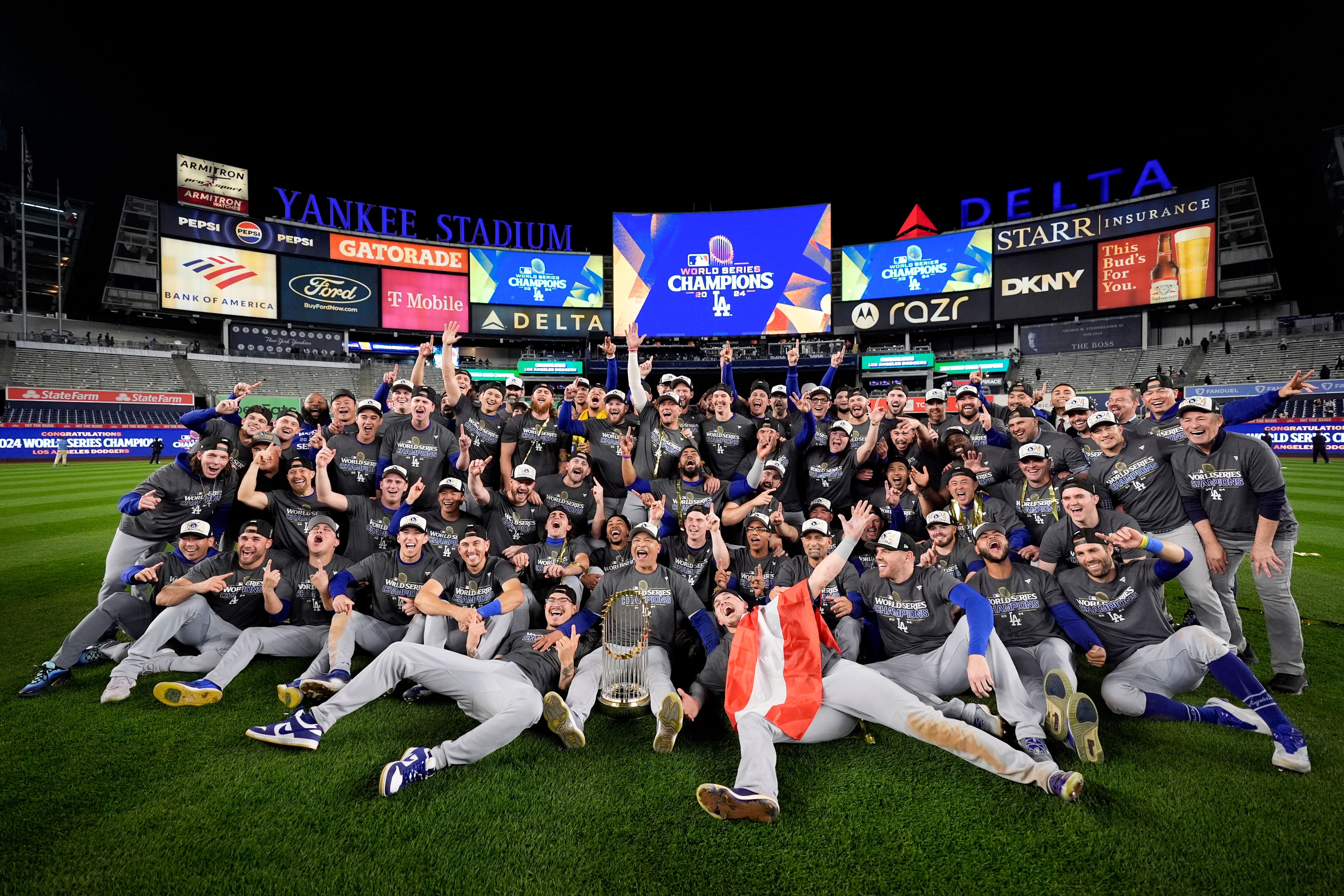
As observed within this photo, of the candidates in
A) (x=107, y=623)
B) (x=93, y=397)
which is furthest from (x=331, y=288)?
(x=107, y=623)

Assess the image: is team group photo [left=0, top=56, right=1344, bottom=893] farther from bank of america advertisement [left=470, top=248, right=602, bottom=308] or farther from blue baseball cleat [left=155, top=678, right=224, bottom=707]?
bank of america advertisement [left=470, top=248, right=602, bottom=308]

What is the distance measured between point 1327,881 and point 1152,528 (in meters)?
3.67

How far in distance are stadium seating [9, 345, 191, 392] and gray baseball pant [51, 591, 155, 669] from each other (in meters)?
40.1

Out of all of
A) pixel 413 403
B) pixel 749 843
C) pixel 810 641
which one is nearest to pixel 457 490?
pixel 413 403

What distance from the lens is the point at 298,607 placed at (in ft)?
20.1

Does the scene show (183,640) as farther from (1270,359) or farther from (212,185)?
(1270,359)

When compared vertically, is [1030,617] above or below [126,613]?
above

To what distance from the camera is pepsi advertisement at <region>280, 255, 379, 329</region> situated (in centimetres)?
4091

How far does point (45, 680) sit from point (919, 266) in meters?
43.1

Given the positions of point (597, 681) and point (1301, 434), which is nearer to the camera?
point (597, 681)

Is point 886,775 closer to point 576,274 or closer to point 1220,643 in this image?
point 1220,643

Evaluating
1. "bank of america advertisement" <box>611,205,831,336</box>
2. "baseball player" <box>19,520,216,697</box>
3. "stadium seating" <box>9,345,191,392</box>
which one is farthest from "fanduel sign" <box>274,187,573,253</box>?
"baseball player" <box>19,520,216,697</box>

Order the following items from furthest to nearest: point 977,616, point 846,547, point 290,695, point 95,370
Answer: point 95,370, point 290,695, point 977,616, point 846,547

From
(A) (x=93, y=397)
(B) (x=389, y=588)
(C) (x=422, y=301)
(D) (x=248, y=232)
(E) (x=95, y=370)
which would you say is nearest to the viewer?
(B) (x=389, y=588)
